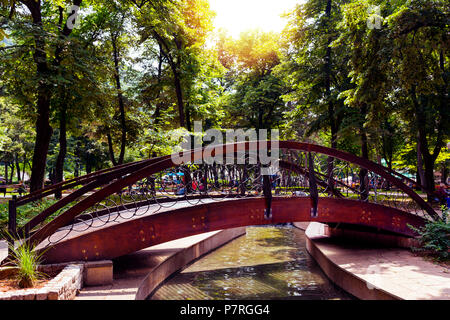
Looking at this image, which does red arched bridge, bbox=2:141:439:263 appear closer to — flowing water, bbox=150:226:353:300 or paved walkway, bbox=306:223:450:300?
paved walkway, bbox=306:223:450:300

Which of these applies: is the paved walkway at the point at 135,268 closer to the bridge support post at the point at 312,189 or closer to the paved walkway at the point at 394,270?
the bridge support post at the point at 312,189

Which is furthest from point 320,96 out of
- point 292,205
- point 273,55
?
point 292,205

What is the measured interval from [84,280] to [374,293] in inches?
220

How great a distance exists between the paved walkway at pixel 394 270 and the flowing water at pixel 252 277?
78 cm

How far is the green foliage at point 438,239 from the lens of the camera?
804cm

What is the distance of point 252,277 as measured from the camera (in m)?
9.32

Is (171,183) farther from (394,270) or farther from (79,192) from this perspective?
(394,270)

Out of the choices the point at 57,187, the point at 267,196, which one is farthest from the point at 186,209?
the point at 57,187

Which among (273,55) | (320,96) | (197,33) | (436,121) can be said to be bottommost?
(436,121)

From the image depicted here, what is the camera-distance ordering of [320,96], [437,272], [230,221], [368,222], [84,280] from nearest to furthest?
[84,280]
[437,272]
[230,221]
[368,222]
[320,96]

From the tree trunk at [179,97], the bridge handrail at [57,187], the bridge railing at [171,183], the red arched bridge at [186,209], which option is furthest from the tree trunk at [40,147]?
the tree trunk at [179,97]
